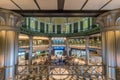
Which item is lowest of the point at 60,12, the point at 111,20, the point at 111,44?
the point at 111,44

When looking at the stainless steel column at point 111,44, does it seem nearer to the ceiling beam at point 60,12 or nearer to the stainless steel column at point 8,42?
the ceiling beam at point 60,12

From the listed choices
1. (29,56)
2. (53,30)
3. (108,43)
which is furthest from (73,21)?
(108,43)

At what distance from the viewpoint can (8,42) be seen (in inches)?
198

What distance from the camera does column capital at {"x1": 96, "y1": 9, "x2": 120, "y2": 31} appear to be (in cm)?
486

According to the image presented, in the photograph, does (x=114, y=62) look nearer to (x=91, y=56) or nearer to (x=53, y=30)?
(x=91, y=56)

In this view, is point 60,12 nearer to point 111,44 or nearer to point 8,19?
point 8,19

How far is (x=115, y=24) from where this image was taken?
4.93 m

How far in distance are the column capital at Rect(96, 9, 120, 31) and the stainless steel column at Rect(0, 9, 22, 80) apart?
331 centimetres

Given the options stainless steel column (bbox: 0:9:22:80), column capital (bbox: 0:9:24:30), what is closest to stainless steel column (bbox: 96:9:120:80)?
column capital (bbox: 0:9:24:30)

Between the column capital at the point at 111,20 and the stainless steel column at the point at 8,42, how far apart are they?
331 cm

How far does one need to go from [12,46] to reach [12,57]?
0.42 m

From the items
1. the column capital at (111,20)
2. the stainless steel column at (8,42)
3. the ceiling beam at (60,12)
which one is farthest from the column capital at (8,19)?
the column capital at (111,20)

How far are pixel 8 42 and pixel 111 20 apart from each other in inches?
154

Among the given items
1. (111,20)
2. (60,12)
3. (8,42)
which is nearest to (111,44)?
(111,20)
